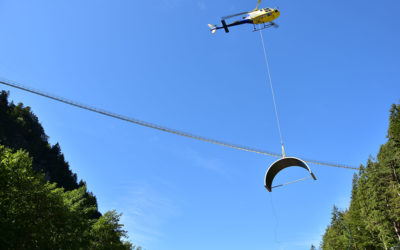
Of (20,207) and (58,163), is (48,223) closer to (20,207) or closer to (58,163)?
(20,207)

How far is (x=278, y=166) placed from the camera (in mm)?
12016

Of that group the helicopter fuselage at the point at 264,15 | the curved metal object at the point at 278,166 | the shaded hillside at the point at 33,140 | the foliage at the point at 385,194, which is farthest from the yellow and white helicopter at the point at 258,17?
the shaded hillside at the point at 33,140

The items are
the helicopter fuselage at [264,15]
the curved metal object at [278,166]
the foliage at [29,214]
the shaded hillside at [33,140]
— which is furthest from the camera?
the shaded hillside at [33,140]

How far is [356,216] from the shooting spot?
50312 mm

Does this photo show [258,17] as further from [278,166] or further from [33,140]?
[33,140]

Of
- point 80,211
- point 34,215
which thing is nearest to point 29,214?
point 34,215

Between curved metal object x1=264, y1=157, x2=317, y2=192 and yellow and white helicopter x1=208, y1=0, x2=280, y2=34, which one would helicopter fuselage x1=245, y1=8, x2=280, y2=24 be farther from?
curved metal object x1=264, y1=157, x2=317, y2=192

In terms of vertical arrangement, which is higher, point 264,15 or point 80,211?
point 264,15

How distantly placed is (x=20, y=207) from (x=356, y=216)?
5545 centimetres

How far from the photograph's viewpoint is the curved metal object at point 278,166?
38.3 ft

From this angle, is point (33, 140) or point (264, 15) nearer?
point (264, 15)

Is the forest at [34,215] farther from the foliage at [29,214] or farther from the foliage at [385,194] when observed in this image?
the foliage at [385,194]

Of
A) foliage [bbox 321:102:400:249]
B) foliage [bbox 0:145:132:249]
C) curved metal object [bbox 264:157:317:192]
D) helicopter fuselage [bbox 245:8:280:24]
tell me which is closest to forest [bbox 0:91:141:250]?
foliage [bbox 0:145:132:249]

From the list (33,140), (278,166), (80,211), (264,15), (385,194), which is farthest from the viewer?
(33,140)
